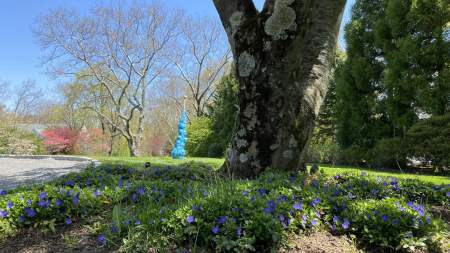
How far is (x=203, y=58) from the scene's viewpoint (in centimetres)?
2695

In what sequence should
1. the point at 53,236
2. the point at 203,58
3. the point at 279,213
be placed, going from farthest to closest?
the point at 203,58, the point at 53,236, the point at 279,213

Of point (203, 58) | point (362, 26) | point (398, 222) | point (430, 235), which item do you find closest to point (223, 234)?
point (398, 222)

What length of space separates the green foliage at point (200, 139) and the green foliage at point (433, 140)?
33.4 feet

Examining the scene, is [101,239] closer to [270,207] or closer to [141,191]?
[141,191]

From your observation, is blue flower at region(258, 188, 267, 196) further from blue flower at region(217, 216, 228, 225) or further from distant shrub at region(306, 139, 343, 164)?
distant shrub at region(306, 139, 343, 164)

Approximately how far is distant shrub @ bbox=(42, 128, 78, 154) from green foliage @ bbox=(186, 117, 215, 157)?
360 inches

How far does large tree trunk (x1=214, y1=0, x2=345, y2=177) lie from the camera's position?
3484 millimetres

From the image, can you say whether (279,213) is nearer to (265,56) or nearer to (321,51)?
(265,56)

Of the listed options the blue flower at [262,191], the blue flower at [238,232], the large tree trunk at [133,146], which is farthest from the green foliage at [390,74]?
the large tree trunk at [133,146]

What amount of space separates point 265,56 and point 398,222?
6.46ft

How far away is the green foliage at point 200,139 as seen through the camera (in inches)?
691

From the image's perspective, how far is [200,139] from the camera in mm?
17781

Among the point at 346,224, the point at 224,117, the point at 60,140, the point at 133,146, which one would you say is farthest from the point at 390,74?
the point at 60,140

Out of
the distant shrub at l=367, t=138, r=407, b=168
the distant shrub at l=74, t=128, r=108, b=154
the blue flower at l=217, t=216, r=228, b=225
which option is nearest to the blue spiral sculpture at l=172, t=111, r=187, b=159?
the distant shrub at l=367, t=138, r=407, b=168
